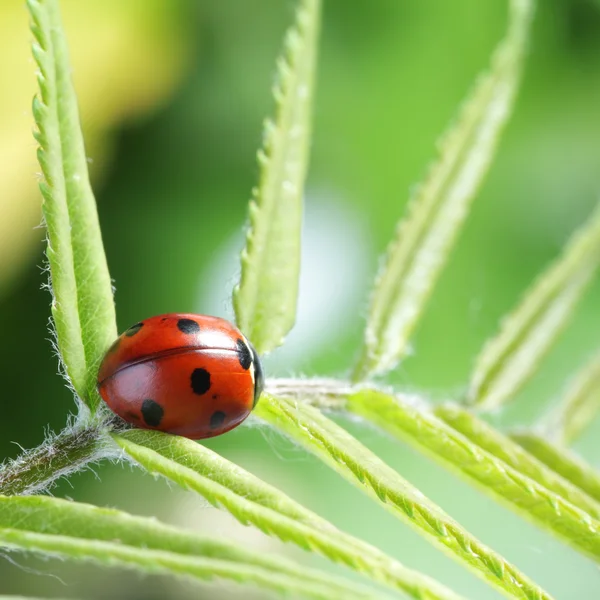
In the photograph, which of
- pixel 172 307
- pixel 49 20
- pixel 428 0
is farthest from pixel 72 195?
pixel 428 0

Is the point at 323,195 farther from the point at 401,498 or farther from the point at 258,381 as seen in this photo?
the point at 401,498

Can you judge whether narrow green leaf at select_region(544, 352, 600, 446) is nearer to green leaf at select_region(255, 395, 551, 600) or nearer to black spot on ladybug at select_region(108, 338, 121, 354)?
green leaf at select_region(255, 395, 551, 600)

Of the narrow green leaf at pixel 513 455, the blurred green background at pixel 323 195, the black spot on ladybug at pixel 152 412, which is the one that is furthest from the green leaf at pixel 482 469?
the blurred green background at pixel 323 195

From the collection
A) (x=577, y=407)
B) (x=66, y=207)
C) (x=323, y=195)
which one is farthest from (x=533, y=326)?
(x=323, y=195)

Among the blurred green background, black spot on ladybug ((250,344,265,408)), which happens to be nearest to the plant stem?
black spot on ladybug ((250,344,265,408))

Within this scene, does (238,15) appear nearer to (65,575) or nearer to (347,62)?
(347,62)
